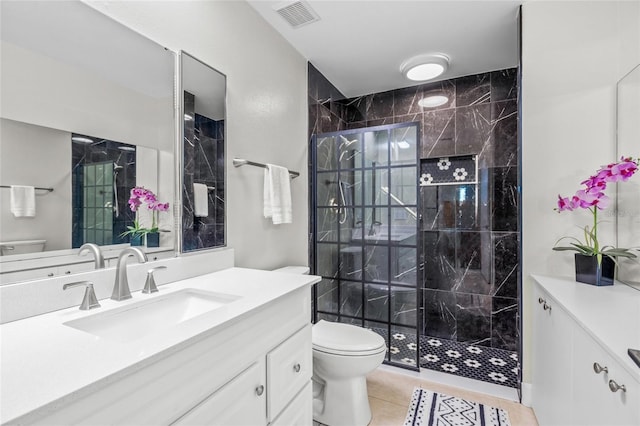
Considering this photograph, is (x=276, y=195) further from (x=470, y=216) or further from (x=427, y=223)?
(x=470, y=216)

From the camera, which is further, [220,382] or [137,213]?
[137,213]

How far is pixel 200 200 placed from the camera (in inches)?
59.9

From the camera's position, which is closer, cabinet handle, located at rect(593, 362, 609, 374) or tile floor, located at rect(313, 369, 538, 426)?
cabinet handle, located at rect(593, 362, 609, 374)

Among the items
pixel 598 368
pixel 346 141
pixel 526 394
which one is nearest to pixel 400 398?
pixel 526 394

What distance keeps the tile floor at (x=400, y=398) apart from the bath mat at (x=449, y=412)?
43 mm

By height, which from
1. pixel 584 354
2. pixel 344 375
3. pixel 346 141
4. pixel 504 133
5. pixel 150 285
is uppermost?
pixel 504 133

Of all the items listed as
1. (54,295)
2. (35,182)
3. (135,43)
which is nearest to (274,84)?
(135,43)

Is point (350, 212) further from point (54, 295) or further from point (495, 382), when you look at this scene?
point (54, 295)

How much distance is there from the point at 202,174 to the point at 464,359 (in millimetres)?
2420

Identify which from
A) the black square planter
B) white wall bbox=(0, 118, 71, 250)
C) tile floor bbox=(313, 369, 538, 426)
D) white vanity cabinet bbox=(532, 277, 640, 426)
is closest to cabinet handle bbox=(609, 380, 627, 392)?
white vanity cabinet bbox=(532, 277, 640, 426)

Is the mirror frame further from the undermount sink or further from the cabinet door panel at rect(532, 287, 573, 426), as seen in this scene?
the cabinet door panel at rect(532, 287, 573, 426)

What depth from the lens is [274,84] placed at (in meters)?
2.11

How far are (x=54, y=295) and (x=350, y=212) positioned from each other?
6.01ft

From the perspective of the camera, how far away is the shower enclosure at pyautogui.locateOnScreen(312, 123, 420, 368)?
2197 millimetres
